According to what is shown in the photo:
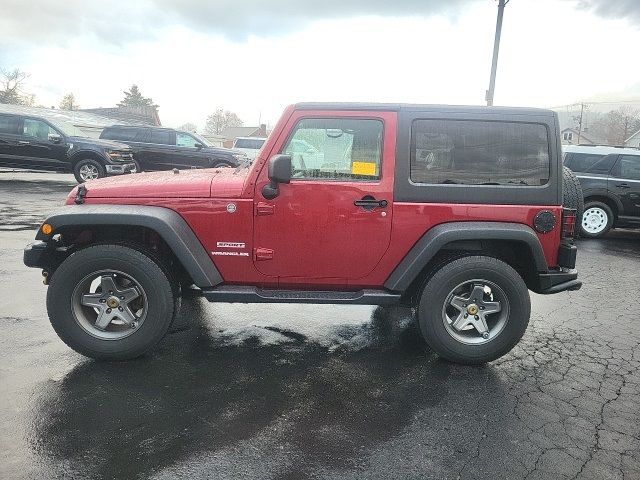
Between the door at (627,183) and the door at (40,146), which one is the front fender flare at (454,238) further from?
the door at (40,146)

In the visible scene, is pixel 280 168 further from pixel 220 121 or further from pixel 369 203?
pixel 220 121

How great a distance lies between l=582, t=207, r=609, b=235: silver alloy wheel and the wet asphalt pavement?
5.54 meters

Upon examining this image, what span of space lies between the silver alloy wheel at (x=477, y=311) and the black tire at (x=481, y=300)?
0.4 inches

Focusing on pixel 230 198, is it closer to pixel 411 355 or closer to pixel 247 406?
pixel 247 406

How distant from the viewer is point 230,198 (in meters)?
3.61

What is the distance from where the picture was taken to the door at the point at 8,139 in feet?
43.3

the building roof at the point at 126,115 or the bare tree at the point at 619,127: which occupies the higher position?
the bare tree at the point at 619,127

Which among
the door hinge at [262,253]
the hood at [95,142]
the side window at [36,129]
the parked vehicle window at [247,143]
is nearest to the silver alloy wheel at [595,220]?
the door hinge at [262,253]

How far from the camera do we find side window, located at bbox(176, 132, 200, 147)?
51.5ft

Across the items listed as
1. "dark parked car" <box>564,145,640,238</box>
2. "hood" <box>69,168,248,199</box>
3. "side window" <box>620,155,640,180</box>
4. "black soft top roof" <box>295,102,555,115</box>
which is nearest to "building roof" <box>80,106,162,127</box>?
"dark parked car" <box>564,145,640,238</box>

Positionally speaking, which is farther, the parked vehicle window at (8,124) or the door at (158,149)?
the door at (158,149)

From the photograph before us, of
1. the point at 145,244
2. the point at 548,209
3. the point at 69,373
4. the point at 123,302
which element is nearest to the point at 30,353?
the point at 69,373

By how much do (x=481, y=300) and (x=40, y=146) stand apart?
13.8 meters

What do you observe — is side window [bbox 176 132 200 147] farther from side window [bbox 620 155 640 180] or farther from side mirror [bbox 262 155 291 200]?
side mirror [bbox 262 155 291 200]
